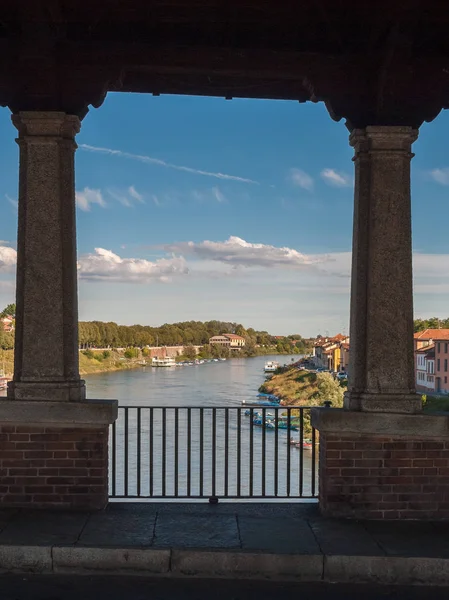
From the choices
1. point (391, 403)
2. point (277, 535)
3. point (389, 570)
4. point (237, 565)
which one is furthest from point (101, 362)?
point (389, 570)

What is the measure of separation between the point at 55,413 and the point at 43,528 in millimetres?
1022

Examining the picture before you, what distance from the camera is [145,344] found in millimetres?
42531

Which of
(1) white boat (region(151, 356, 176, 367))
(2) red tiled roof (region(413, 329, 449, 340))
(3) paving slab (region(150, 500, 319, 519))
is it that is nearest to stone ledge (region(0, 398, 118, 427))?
(3) paving slab (region(150, 500, 319, 519))

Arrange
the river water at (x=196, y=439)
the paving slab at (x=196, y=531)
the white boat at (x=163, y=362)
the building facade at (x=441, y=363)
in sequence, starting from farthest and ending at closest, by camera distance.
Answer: the white boat at (x=163, y=362) < the building facade at (x=441, y=363) < the river water at (x=196, y=439) < the paving slab at (x=196, y=531)

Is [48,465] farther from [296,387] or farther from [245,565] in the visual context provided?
[296,387]

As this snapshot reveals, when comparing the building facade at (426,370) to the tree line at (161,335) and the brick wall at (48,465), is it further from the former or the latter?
the brick wall at (48,465)

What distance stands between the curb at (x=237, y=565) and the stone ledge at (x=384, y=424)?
4.43 ft

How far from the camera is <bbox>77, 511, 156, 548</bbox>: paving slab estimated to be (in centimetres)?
537

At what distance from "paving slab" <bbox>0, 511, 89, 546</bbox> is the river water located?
0.64 m

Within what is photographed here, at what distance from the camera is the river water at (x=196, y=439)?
709cm

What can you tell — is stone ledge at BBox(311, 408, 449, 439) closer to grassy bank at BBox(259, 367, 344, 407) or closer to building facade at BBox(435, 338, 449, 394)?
grassy bank at BBox(259, 367, 344, 407)

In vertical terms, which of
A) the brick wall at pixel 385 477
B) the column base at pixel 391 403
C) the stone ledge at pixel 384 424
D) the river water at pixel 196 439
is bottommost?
the river water at pixel 196 439

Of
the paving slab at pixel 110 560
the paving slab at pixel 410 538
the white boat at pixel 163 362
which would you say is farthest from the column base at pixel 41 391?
the white boat at pixel 163 362

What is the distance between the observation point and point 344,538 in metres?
5.65
